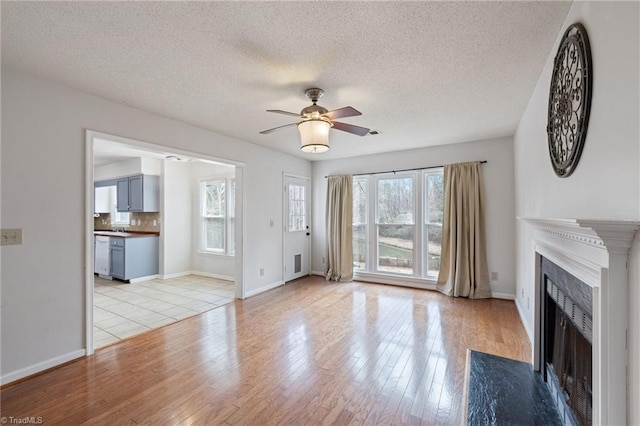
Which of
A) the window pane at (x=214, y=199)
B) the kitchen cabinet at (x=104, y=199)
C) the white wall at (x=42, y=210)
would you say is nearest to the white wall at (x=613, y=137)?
the white wall at (x=42, y=210)

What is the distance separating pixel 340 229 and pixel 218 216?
263cm

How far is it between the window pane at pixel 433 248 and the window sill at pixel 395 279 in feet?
0.51

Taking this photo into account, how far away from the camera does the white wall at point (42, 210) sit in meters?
2.26

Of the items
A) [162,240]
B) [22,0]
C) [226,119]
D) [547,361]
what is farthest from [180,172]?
[547,361]

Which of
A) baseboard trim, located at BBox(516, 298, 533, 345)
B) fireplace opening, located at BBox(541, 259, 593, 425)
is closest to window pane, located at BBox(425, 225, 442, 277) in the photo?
baseboard trim, located at BBox(516, 298, 533, 345)

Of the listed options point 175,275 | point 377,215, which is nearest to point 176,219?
point 175,275

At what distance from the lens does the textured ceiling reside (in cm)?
163

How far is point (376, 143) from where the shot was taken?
457cm

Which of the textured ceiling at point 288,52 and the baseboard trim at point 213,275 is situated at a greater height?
→ the textured ceiling at point 288,52

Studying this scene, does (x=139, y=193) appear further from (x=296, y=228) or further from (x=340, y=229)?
(x=340, y=229)

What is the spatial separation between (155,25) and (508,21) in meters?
2.16

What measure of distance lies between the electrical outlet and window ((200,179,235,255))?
360 centimetres

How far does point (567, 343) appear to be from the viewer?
1797 millimetres

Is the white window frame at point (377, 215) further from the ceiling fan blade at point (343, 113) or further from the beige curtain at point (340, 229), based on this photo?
the ceiling fan blade at point (343, 113)
